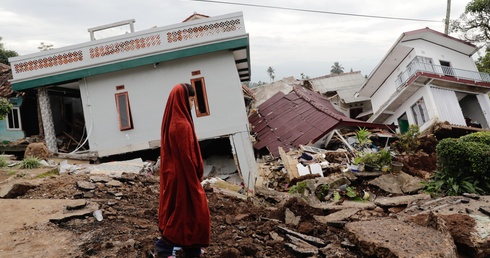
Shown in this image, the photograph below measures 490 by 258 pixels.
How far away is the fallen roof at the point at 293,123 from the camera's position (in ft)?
41.4

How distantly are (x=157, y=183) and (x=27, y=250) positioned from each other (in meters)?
3.19

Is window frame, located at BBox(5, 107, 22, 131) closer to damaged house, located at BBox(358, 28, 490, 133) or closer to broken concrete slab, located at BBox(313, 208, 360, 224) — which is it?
broken concrete slab, located at BBox(313, 208, 360, 224)

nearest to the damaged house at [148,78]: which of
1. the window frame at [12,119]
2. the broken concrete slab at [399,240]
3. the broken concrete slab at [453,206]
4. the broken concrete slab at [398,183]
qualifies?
the window frame at [12,119]

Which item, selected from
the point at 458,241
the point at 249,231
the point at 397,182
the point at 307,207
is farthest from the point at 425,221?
the point at 397,182

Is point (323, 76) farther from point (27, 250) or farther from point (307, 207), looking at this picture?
point (27, 250)

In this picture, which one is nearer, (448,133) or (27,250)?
(27,250)

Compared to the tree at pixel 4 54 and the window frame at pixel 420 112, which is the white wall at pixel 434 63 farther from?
the tree at pixel 4 54

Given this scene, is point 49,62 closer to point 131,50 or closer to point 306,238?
point 131,50

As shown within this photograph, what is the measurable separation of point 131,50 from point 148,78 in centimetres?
107

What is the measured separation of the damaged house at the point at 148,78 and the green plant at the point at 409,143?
592 cm

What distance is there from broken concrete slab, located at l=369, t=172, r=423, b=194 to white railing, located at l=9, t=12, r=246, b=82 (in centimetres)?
621

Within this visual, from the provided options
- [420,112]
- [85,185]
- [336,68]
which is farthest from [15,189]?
[336,68]

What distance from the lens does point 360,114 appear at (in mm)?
26531

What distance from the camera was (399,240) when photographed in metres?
3.31
